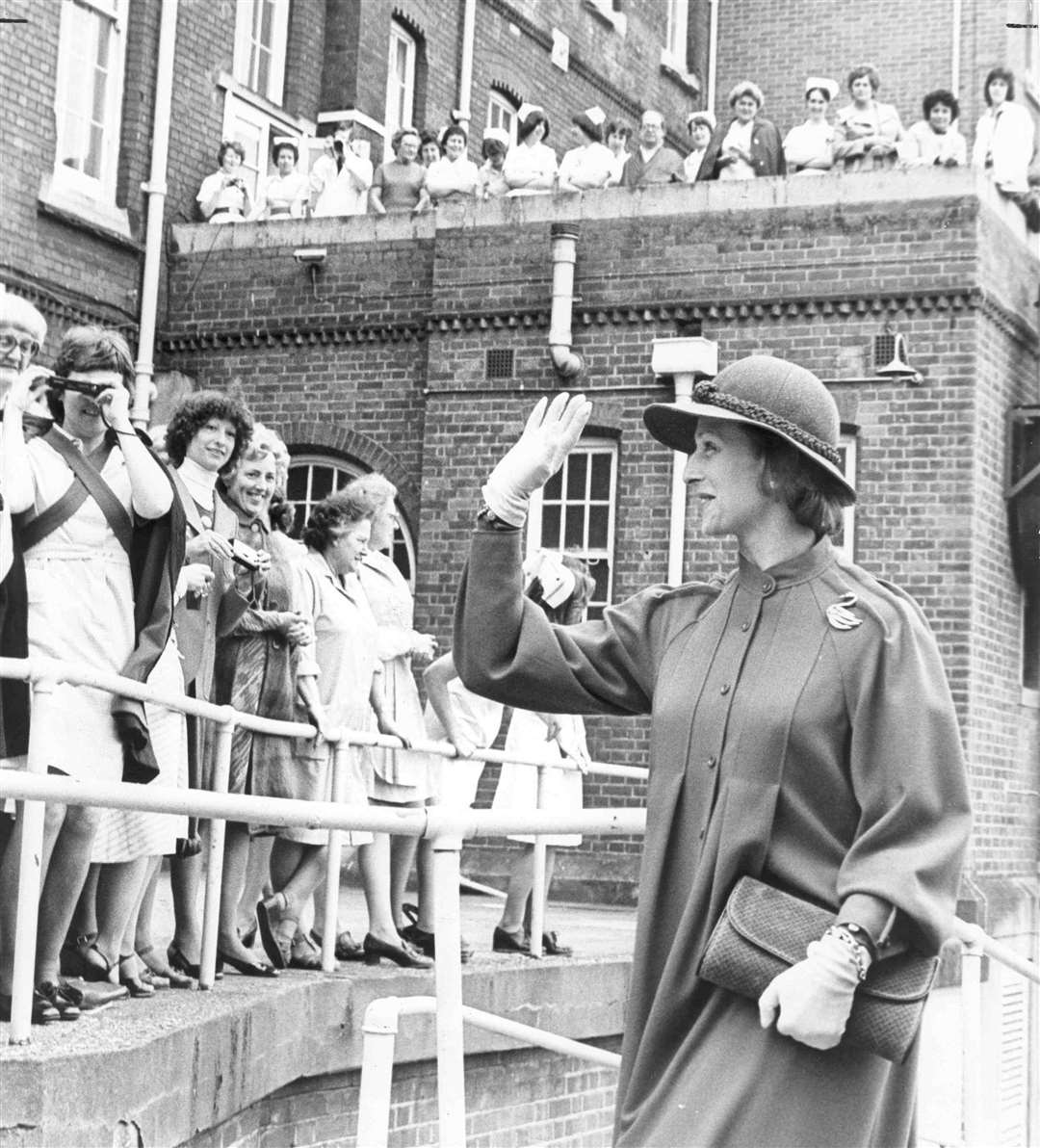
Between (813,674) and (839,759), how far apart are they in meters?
0.14

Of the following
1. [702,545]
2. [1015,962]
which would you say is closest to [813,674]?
[1015,962]

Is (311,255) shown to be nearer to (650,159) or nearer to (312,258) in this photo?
(312,258)

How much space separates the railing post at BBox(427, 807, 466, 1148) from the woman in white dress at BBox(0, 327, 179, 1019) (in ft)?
5.78

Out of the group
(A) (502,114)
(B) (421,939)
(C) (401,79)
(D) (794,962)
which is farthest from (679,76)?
(D) (794,962)

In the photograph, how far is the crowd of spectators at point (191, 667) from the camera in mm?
5539

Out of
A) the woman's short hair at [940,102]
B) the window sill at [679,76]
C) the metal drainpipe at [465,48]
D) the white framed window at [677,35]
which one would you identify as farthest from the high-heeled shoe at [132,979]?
the white framed window at [677,35]

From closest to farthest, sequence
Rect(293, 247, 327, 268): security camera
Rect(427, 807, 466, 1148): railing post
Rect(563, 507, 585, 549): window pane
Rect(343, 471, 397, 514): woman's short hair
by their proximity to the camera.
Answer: Rect(427, 807, 466, 1148): railing post < Rect(343, 471, 397, 514): woman's short hair < Rect(563, 507, 585, 549): window pane < Rect(293, 247, 327, 268): security camera

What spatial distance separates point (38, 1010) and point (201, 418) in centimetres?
225

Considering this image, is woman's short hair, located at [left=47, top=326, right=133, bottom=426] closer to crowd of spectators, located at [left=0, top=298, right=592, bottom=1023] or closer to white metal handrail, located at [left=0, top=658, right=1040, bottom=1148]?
crowd of spectators, located at [left=0, top=298, right=592, bottom=1023]

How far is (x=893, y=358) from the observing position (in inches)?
573

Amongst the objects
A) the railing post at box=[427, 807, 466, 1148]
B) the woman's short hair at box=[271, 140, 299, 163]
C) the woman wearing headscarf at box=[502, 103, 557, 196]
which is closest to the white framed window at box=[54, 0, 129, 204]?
the woman's short hair at box=[271, 140, 299, 163]

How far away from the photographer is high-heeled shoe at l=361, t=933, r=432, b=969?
Answer: 7633 millimetres

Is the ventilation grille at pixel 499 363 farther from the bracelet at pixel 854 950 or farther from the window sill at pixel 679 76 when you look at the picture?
the bracelet at pixel 854 950

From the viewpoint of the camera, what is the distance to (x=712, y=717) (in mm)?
3367
